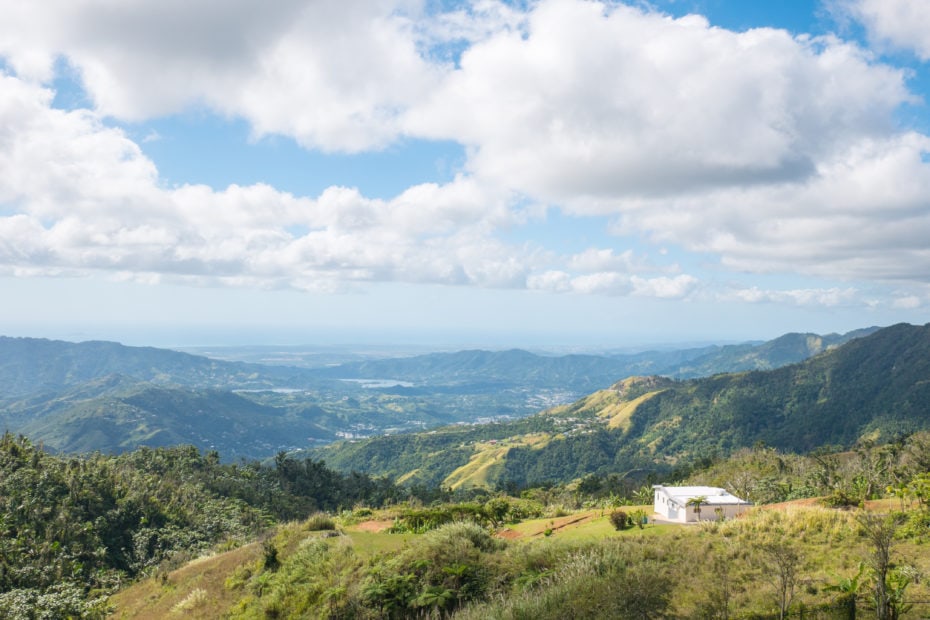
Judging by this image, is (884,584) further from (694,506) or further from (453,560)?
(694,506)

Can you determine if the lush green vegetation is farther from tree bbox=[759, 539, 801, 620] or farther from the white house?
the white house

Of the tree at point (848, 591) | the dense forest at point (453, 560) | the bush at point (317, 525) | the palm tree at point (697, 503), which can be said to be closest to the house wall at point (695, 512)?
the palm tree at point (697, 503)

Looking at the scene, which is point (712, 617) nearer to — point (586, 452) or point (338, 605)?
point (338, 605)

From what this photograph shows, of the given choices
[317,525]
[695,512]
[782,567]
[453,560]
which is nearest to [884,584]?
[782,567]

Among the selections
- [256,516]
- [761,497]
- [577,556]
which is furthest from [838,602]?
[256,516]

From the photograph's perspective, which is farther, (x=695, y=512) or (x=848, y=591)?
(x=695, y=512)

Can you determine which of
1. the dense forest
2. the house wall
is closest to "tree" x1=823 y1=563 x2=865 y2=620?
the dense forest
